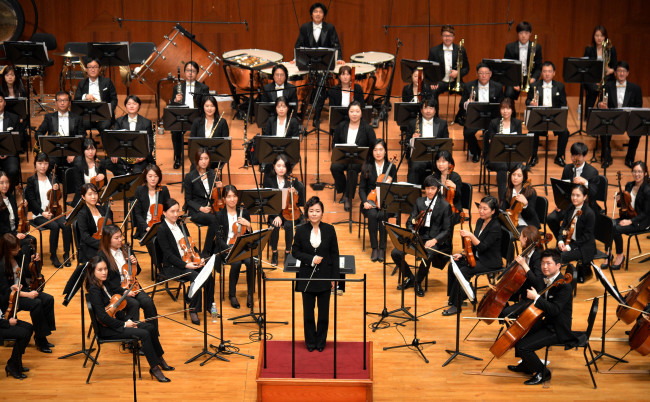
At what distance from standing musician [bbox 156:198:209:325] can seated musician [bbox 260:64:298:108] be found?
9.81ft

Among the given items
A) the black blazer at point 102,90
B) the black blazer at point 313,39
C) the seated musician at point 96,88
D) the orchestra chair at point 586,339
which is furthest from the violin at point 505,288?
the black blazer at point 102,90

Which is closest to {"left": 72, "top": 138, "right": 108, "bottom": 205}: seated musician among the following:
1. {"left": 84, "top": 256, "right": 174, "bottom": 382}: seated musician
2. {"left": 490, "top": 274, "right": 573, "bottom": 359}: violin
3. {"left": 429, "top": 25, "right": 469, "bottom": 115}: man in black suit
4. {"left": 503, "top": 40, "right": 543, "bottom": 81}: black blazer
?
{"left": 84, "top": 256, "right": 174, "bottom": 382}: seated musician

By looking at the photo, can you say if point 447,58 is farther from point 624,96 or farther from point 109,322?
point 109,322

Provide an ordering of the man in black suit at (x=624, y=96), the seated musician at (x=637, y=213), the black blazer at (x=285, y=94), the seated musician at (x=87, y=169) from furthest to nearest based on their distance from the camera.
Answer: the man in black suit at (x=624, y=96), the black blazer at (x=285, y=94), the seated musician at (x=87, y=169), the seated musician at (x=637, y=213)

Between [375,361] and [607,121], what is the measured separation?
4023 mm

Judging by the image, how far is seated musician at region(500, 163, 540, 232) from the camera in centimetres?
826

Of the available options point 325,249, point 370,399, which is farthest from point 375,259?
point 370,399

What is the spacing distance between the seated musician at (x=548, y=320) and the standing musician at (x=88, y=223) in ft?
12.2

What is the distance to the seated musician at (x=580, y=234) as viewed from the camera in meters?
8.02

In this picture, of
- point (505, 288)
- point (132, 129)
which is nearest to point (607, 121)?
point (505, 288)

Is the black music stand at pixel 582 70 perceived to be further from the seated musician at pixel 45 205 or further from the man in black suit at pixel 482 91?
the seated musician at pixel 45 205

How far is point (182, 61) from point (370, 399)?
6.04m

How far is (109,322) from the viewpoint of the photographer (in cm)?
644

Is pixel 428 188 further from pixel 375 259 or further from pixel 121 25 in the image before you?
pixel 121 25
